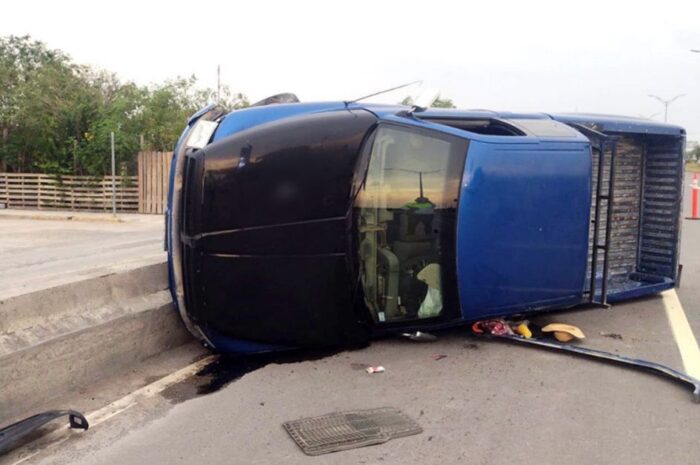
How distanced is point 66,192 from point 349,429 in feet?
67.1

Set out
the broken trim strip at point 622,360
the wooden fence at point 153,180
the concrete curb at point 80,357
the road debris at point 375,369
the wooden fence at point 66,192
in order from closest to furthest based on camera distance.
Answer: the concrete curb at point 80,357 → the broken trim strip at point 622,360 → the road debris at point 375,369 → the wooden fence at point 153,180 → the wooden fence at point 66,192

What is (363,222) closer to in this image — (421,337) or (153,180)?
(421,337)

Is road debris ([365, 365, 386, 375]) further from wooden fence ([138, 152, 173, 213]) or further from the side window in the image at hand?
wooden fence ([138, 152, 173, 213])

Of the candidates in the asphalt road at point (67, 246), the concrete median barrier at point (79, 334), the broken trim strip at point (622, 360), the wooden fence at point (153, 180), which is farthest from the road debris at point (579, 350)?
the wooden fence at point (153, 180)

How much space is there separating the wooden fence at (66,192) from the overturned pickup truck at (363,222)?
16.5 m

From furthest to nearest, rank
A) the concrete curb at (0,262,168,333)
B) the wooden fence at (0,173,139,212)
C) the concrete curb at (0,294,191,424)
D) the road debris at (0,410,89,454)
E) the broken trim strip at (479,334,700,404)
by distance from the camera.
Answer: the wooden fence at (0,173,139,212)
the broken trim strip at (479,334,700,404)
the concrete curb at (0,262,168,333)
the concrete curb at (0,294,191,424)
the road debris at (0,410,89,454)

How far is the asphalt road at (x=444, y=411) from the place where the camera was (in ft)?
11.7

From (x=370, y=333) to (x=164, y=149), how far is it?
18.5m

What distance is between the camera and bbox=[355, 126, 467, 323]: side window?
5016 millimetres

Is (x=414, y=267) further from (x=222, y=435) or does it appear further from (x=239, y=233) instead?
(x=222, y=435)

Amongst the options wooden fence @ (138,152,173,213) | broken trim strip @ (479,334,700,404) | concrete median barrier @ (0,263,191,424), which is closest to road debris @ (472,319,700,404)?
broken trim strip @ (479,334,700,404)

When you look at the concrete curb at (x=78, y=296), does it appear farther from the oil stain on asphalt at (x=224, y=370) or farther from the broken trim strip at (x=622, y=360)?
the broken trim strip at (x=622, y=360)

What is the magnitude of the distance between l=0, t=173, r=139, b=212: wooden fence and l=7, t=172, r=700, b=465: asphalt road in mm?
17132

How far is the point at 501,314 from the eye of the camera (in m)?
5.47
